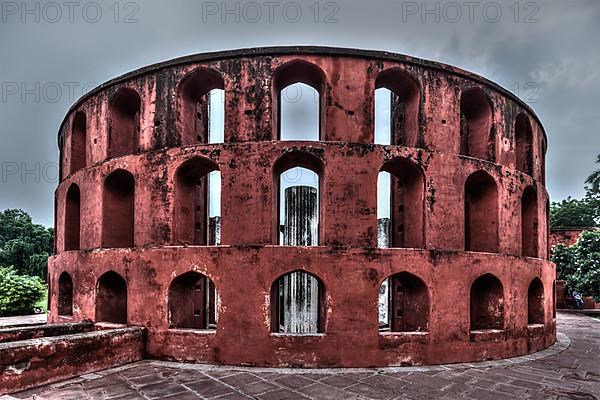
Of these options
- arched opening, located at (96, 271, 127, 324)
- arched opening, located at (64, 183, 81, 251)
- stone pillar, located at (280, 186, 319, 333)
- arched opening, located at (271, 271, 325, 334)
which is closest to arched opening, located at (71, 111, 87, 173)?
arched opening, located at (64, 183, 81, 251)

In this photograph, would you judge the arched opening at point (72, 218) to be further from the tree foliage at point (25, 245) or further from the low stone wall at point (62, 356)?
the tree foliage at point (25, 245)

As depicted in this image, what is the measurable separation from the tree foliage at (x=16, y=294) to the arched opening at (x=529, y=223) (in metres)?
20.0

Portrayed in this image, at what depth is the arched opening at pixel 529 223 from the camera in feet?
36.0

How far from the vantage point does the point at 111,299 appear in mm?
9570

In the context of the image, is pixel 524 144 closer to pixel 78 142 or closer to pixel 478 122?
pixel 478 122

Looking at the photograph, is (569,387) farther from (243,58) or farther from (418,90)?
(243,58)

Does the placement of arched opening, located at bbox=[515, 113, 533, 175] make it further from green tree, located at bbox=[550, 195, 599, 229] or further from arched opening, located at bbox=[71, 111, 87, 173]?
green tree, located at bbox=[550, 195, 599, 229]

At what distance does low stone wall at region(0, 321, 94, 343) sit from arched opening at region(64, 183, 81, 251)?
10.3 feet

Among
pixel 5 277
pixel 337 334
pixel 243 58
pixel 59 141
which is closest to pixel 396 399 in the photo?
pixel 337 334

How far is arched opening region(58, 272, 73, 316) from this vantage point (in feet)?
35.3

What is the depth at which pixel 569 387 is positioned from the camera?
676cm

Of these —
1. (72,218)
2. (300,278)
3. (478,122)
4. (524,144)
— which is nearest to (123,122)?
(72,218)

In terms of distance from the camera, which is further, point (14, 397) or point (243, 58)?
point (243, 58)

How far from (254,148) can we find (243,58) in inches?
83.4
